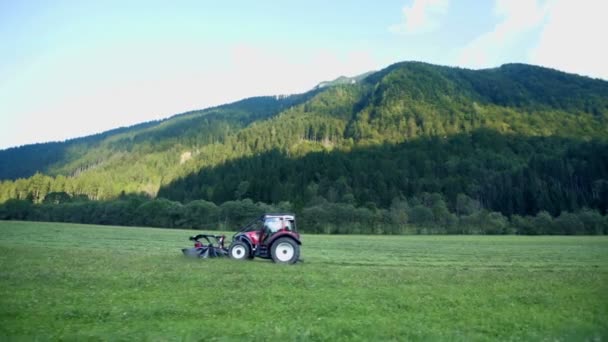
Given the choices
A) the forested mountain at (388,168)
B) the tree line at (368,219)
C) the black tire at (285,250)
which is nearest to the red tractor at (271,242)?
the black tire at (285,250)

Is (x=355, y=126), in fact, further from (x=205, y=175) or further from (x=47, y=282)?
(x=47, y=282)

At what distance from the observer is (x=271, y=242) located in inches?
792

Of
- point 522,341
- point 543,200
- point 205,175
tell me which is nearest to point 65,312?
point 522,341

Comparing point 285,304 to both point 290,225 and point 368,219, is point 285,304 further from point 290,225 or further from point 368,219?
point 368,219

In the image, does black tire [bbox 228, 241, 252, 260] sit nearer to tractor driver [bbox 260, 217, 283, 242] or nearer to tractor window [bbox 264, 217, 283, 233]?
tractor driver [bbox 260, 217, 283, 242]

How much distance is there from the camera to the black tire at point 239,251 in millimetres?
20219

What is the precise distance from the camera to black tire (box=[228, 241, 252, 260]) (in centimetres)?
2022

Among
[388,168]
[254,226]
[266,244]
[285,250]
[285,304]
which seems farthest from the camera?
[388,168]

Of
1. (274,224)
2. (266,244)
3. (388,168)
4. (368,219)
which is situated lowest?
(266,244)

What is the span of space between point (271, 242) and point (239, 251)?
168 centimetres

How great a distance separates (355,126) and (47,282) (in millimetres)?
186404

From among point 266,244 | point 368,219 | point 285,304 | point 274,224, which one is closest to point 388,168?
point 368,219

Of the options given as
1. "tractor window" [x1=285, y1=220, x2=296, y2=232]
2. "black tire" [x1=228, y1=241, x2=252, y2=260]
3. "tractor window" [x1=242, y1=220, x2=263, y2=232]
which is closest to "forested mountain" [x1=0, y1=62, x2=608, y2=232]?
"tractor window" [x1=242, y1=220, x2=263, y2=232]

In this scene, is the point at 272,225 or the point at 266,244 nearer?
the point at 266,244
